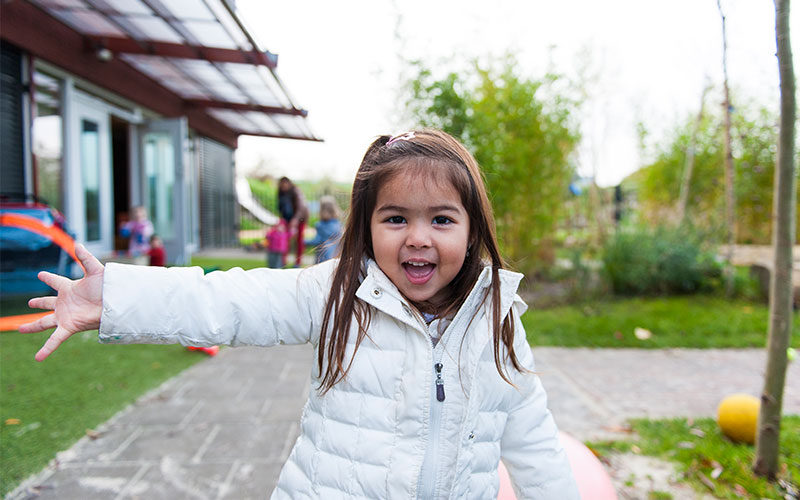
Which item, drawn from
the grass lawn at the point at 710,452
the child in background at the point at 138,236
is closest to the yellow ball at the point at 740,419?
the grass lawn at the point at 710,452

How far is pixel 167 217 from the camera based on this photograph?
1082 cm

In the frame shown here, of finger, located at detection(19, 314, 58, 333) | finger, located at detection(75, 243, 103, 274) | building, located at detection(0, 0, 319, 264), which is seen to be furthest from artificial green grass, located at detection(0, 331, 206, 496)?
building, located at detection(0, 0, 319, 264)

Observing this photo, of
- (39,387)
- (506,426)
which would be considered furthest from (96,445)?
(506,426)

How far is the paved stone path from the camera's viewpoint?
2.48 meters

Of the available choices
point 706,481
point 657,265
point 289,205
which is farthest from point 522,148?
point 706,481

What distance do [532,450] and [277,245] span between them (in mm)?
7033

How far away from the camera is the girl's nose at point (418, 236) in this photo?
4.57 ft

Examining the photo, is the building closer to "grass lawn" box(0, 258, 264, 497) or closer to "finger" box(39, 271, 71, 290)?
"grass lawn" box(0, 258, 264, 497)

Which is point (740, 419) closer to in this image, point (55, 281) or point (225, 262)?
point (55, 281)

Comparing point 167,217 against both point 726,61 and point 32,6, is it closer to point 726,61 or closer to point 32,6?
point 32,6

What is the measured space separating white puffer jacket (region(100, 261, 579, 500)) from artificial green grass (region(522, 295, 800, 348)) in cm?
409

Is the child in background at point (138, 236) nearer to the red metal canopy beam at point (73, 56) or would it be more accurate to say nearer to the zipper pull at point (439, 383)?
the red metal canopy beam at point (73, 56)

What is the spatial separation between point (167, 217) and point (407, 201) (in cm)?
1052

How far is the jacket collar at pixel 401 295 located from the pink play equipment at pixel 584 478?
1.91ft
